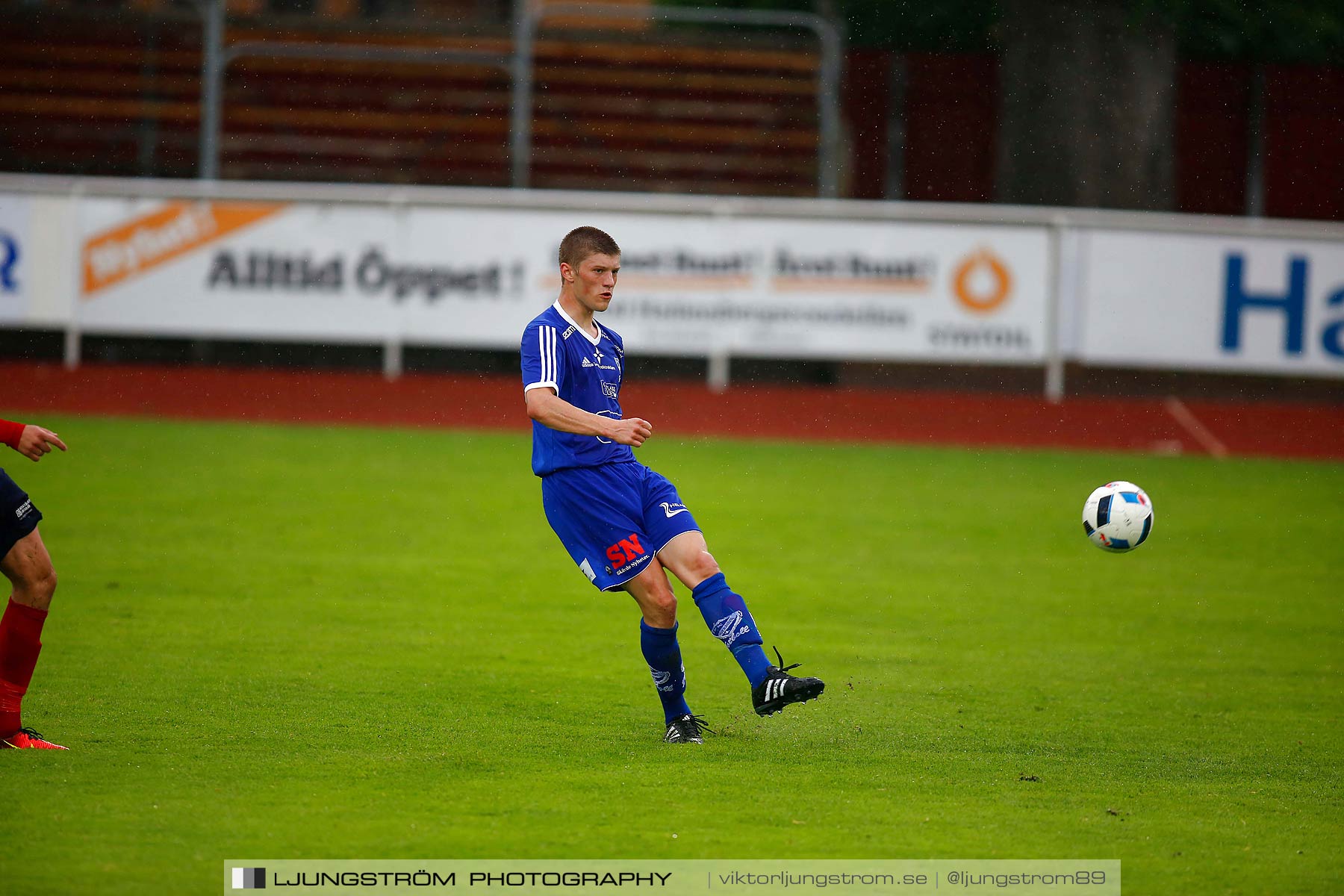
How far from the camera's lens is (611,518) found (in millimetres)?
5902

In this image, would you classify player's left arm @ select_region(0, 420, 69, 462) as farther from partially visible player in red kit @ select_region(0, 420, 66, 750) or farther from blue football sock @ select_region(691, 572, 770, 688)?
blue football sock @ select_region(691, 572, 770, 688)

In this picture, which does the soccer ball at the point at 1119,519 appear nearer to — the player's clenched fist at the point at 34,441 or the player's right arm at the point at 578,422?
the player's right arm at the point at 578,422

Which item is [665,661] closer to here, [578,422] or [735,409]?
[578,422]

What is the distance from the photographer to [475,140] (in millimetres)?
21781

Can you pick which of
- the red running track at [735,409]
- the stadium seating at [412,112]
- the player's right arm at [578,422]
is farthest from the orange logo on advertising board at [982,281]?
the player's right arm at [578,422]

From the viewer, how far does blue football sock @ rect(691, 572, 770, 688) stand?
18.6ft

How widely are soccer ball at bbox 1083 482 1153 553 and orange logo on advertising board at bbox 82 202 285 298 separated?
39.2 feet

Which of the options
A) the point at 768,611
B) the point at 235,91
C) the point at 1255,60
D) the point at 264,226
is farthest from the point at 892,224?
the point at 1255,60

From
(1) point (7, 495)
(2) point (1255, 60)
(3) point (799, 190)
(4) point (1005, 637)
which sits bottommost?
(4) point (1005, 637)

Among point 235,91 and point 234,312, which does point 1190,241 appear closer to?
point 234,312

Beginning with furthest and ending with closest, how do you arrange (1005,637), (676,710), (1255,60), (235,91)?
(1255,60) → (235,91) → (1005,637) → (676,710)

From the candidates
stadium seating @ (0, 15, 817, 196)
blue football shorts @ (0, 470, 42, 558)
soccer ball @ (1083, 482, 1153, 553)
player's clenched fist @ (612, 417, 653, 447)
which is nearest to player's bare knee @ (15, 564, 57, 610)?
blue football shorts @ (0, 470, 42, 558)

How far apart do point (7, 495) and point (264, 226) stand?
38.9 ft

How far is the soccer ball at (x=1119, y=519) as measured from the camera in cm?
741
